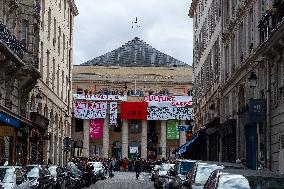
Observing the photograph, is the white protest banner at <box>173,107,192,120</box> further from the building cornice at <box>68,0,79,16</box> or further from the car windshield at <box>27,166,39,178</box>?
the car windshield at <box>27,166,39,178</box>

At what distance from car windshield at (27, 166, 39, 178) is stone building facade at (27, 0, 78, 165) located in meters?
15.2

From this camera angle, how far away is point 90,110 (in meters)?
75.7

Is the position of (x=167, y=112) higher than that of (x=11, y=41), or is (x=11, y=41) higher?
(x=11, y=41)

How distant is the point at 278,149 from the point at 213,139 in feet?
69.0

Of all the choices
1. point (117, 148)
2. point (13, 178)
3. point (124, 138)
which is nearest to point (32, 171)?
point (13, 178)

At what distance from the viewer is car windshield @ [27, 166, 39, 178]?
72.1 feet

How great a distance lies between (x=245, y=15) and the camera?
32.0 meters

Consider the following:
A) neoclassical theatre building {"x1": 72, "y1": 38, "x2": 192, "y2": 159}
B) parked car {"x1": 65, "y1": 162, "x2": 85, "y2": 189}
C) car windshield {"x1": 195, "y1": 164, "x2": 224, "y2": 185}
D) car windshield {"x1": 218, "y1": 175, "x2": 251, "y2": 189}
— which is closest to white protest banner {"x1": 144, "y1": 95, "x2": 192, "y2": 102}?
neoclassical theatre building {"x1": 72, "y1": 38, "x2": 192, "y2": 159}

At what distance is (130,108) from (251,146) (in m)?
49.2

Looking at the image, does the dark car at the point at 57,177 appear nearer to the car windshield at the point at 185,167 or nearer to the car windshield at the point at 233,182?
the car windshield at the point at 185,167

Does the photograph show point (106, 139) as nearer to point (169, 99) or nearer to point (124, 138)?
point (124, 138)

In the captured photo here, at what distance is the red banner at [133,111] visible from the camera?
78.8 meters

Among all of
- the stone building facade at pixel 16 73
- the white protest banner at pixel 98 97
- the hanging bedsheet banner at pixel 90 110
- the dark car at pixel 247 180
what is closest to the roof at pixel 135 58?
the white protest banner at pixel 98 97

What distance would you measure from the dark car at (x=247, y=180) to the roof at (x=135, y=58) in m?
81.6
